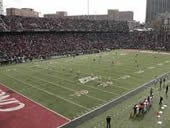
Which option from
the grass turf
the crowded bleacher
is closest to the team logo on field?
the grass turf

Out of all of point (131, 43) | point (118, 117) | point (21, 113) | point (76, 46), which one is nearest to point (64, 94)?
point (21, 113)

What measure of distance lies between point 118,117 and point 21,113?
7.02m

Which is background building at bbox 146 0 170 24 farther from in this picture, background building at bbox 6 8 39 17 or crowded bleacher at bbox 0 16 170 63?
crowded bleacher at bbox 0 16 170 63

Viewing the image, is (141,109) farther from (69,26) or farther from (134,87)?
(69,26)

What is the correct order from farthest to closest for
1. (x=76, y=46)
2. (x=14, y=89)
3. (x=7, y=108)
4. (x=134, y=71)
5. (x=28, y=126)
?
(x=76, y=46)
(x=134, y=71)
(x=14, y=89)
(x=7, y=108)
(x=28, y=126)

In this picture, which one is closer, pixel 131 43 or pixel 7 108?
pixel 7 108

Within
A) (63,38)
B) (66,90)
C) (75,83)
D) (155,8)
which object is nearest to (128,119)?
(66,90)

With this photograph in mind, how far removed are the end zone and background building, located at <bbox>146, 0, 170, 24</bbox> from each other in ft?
573

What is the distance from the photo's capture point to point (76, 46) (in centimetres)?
5859

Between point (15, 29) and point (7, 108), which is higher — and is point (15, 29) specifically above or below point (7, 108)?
above

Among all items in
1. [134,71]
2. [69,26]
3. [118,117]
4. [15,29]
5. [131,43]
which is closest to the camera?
[118,117]

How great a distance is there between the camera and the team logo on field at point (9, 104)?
18556mm

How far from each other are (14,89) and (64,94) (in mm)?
5339

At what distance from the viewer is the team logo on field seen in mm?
18556
